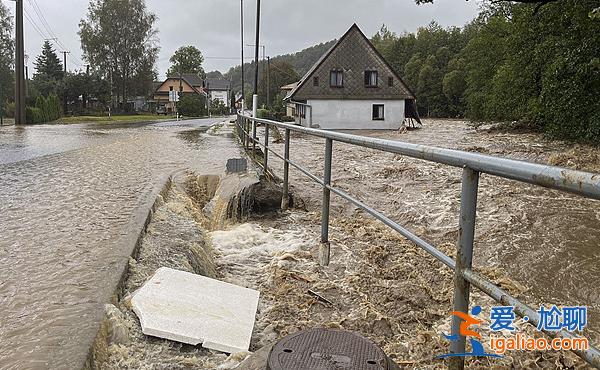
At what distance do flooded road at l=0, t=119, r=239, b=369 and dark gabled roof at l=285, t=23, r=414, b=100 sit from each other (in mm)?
24979

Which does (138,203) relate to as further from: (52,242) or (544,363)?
(544,363)

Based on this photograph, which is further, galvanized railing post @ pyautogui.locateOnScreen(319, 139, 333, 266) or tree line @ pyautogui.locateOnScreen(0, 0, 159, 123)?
tree line @ pyautogui.locateOnScreen(0, 0, 159, 123)

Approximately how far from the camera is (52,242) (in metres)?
4.33

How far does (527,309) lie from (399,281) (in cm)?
383

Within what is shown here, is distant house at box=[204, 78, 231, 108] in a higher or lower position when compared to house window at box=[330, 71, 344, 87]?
higher

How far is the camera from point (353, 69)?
34531 millimetres

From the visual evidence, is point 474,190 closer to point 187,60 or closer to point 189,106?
point 189,106

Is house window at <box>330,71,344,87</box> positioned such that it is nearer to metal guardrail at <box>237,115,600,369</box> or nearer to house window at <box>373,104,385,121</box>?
house window at <box>373,104,385,121</box>

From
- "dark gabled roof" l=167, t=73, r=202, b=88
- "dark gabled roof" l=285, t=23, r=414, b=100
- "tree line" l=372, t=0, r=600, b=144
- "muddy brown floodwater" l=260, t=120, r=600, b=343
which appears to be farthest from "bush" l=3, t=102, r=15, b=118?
"dark gabled roof" l=167, t=73, r=202, b=88

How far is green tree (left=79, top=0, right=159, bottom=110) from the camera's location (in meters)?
52.1

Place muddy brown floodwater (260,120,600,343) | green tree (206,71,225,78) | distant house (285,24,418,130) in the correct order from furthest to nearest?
green tree (206,71,225,78), distant house (285,24,418,130), muddy brown floodwater (260,120,600,343)

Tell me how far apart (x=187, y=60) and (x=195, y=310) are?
97044mm

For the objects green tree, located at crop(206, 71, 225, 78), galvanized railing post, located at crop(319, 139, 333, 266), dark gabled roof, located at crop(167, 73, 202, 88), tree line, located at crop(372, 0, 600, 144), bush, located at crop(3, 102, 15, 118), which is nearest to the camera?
galvanized railing post, located at crop(319, 139, 333, 266)

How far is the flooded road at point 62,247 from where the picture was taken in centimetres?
265
